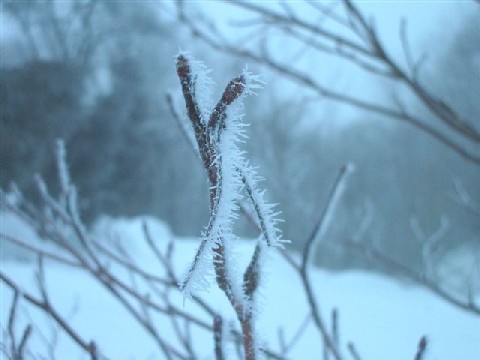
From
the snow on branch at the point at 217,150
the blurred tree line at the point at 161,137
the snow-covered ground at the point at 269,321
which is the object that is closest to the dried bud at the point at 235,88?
the snow on branch at the point at 217,150

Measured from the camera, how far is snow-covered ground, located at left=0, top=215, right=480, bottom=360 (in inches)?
40.6

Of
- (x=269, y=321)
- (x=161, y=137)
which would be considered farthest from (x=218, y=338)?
(x=161, y=137)

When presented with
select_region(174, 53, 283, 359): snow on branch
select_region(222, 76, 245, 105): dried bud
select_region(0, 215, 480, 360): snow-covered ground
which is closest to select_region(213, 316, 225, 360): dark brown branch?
select_region(0, 215, 480, 360): snow-covered ground

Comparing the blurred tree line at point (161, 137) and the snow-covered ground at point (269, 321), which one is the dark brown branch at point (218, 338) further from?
the blurred tree line at point (161, 137)

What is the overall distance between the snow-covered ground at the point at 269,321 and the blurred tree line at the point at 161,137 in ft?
0.74

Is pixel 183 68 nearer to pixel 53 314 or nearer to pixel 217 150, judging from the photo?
pixel 217 150

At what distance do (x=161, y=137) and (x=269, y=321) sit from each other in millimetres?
5052

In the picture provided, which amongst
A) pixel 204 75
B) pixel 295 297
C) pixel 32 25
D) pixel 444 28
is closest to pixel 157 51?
pixel 32 25

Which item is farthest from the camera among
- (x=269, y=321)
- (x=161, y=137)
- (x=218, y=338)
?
(x=161, y=137)

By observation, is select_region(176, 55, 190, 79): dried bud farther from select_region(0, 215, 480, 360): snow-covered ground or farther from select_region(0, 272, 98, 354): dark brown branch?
select_region(0, 272, 98, 354): dark brown branch

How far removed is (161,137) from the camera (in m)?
6.43

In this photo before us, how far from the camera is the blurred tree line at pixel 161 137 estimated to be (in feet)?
7.11

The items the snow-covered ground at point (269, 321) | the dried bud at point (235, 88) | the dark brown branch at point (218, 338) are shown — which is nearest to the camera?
the dried bud at point (235, 88)

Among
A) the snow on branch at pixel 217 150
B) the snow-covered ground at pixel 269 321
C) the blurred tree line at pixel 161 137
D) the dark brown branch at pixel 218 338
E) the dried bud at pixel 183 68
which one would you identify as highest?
the blurred tree line at pixel 161 137
